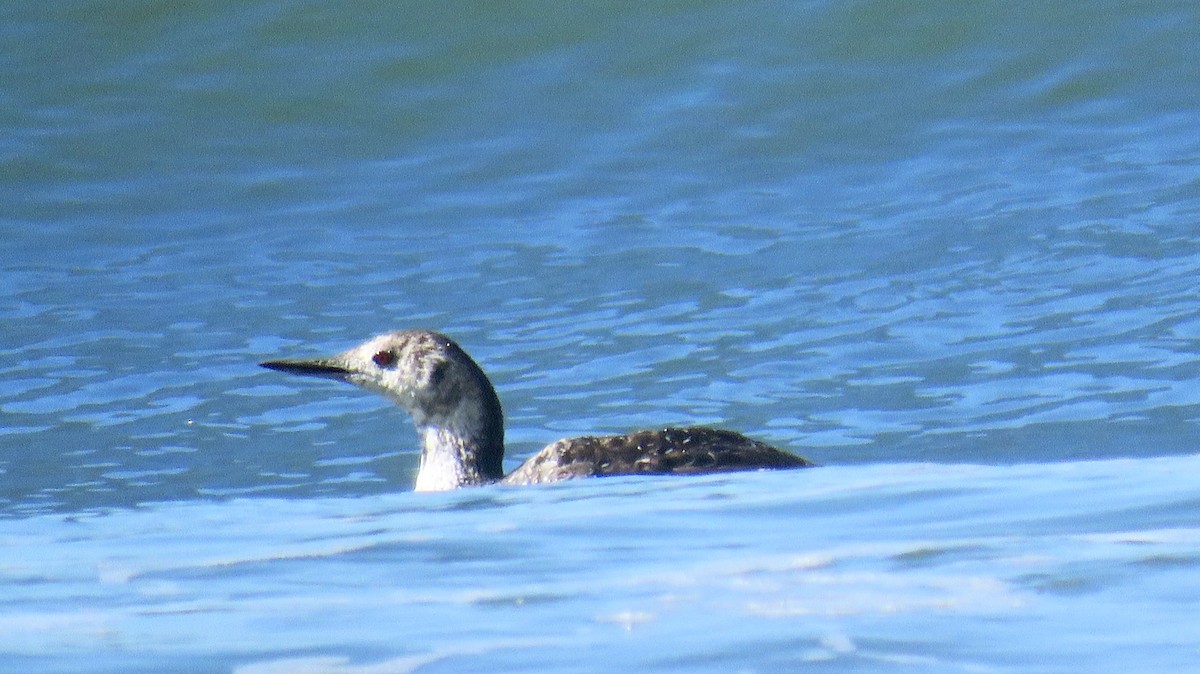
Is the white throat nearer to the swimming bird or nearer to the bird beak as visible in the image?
the swimming bird

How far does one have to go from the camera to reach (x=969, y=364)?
36.3 feet

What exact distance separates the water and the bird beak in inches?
30.5

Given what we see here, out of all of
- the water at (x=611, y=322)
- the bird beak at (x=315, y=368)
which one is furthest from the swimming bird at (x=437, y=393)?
the water at (x=611, y=322)

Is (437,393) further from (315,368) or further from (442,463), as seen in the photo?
(315,368)

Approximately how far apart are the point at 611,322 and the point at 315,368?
328 centimetres

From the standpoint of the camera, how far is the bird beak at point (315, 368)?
9008 mm

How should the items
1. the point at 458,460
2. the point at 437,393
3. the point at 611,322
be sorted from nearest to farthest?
the point at 458,460 → the point at 437,393 → the point at 611,322

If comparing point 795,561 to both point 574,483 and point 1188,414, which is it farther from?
point 1188,414

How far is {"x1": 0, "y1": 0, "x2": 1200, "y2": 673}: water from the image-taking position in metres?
3.79

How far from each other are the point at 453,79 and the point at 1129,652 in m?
15.6

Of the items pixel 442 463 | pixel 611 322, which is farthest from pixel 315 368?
pixel 611 322

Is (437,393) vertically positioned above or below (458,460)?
above

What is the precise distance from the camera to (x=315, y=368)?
9172 mm

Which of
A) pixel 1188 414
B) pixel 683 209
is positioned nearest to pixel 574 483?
pixel 1188 414
